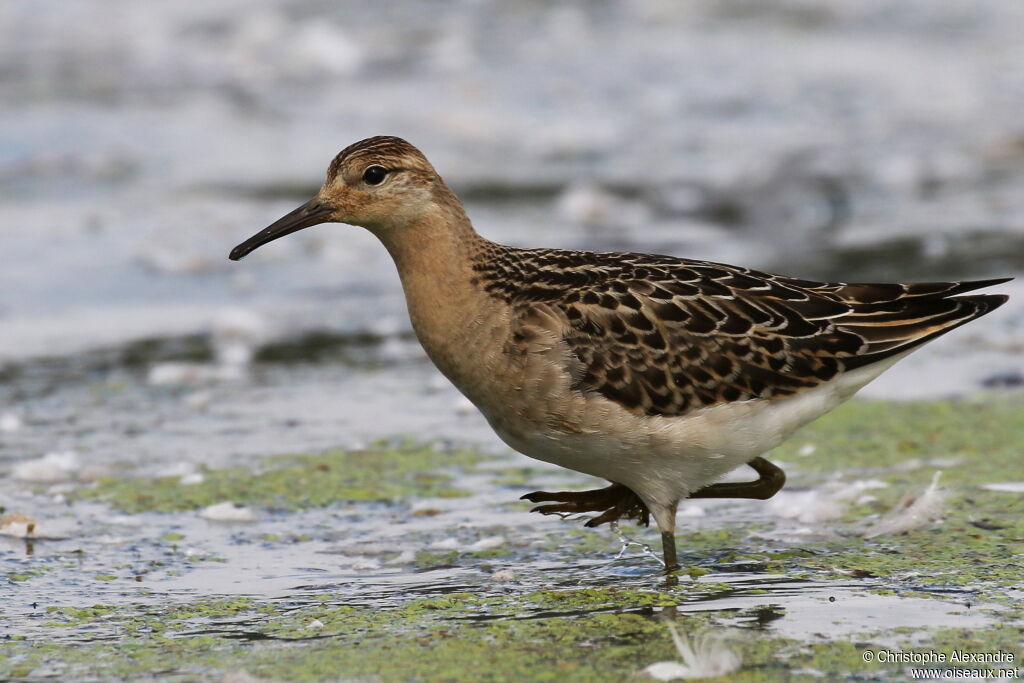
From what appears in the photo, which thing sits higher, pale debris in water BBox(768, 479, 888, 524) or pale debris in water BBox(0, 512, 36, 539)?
pale debris in water BBox(0, 512, 36, 539)

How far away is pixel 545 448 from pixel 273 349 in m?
3.89

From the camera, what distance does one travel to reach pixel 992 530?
585 centimetres

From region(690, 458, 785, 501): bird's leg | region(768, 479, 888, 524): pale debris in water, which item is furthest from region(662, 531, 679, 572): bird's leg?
region(768, 479, 888, 524): pale debris in water

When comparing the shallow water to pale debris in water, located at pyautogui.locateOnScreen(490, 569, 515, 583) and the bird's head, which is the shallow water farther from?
the bird's head

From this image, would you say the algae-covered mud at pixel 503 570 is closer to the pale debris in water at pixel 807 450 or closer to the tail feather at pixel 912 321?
the pale debris in water at pixel 807 450

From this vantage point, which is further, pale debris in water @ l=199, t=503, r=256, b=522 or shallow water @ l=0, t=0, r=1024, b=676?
pale debris in water @ l=199, t=503, r=256, b=522

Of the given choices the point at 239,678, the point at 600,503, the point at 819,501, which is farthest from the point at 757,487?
the point at 239,678

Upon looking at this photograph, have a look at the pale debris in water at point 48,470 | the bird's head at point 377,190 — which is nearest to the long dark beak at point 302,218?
the bird's head at point 377,190

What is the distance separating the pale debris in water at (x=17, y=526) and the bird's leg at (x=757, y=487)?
265 centimetres

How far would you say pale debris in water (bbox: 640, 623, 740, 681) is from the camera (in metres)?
4.50

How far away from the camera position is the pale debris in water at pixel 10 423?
773cm

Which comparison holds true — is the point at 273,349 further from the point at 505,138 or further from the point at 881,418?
the point at 505,138

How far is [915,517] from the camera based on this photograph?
5906 mm

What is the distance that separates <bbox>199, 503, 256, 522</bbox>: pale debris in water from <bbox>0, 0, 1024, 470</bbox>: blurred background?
78cm
